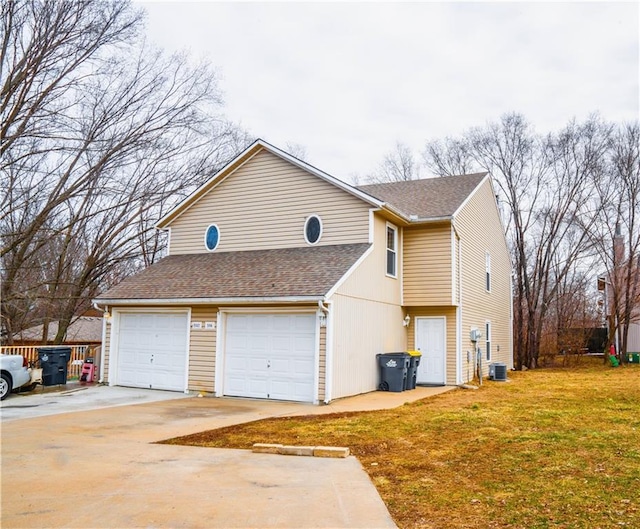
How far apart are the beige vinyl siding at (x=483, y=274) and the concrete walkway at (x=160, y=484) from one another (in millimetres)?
11009

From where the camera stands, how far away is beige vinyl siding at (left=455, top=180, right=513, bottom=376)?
1823cm

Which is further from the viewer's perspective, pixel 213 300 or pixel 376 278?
pixel 376 278

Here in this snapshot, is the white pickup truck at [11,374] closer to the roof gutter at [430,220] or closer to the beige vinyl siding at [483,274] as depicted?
the roof gutter at [430,220]

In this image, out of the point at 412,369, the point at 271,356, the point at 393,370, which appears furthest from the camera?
the point at 412,369

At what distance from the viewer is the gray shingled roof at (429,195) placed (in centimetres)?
1745

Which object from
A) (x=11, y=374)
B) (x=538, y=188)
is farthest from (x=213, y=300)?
(x=538, y=188)

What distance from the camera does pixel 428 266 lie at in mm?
17156

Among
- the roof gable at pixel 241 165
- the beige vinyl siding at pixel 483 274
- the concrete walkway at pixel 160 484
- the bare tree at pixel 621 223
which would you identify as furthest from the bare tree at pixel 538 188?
the concrete walkway at pixel 160 484

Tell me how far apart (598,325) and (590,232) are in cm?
619

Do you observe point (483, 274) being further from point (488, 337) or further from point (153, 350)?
point (153, 350)

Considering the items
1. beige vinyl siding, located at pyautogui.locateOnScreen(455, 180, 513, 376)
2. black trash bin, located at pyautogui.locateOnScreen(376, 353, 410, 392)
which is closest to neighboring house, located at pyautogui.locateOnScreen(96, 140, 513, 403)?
beige vinyl siding, located at pyautogui.locateOnScreen(455, 180, 513, 376)

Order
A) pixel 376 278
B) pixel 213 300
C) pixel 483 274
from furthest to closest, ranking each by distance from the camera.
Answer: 1. pixel 483 274
2. pixel 376 278
3. pixel 213 300

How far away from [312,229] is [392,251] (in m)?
2.54

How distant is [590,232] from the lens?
28531 mm
